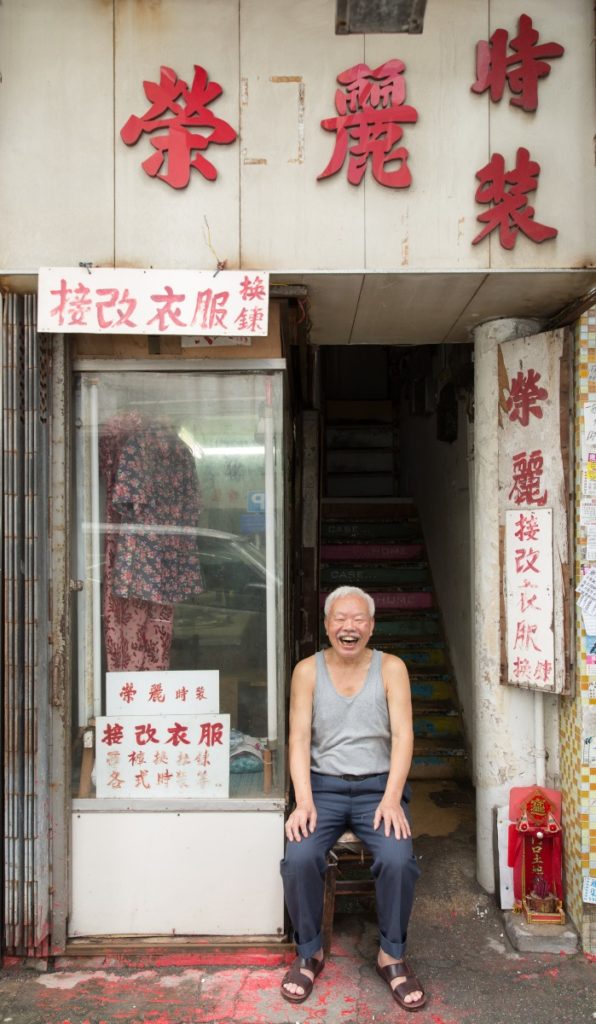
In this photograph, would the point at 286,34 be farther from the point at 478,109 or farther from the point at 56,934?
the point at 56,934

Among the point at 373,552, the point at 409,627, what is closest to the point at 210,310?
the point at 409,627

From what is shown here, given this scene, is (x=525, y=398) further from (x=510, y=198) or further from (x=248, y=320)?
(x=248, y=320)

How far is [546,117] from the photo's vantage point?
3004 mm

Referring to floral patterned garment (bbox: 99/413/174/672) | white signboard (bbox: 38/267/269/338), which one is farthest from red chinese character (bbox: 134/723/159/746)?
white signboard (bbox: 38/267/269/338)

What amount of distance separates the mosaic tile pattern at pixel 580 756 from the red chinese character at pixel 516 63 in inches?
38.9

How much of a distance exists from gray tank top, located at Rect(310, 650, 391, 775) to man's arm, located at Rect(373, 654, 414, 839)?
47 mm

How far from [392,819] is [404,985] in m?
0.64

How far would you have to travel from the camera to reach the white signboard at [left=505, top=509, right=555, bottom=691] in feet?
10.8

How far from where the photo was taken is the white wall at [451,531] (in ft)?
17.0

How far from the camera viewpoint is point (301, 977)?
2865mm

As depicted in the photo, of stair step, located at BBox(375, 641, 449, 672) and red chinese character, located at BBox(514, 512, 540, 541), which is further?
stair step, located at BBox(375, 641, 449, 672)

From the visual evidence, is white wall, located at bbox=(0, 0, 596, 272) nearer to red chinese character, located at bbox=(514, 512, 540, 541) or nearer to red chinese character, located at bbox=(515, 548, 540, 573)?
red chinese character, located at bbox=(514, 512, 540, 541)

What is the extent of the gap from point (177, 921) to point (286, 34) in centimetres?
405

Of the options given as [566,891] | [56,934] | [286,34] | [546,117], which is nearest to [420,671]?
[566,891]
